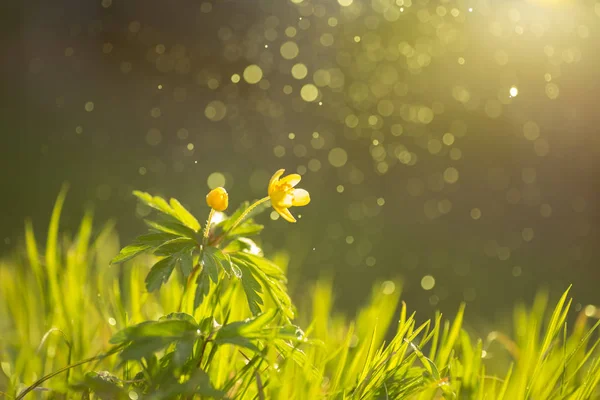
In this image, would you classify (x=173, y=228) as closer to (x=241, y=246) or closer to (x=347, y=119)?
(x=241, y=246)

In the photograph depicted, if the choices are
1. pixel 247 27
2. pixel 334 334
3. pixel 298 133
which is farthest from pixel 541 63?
pixel 334 334

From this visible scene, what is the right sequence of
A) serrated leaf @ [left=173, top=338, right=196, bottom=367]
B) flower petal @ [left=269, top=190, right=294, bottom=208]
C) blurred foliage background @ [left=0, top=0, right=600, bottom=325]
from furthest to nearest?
1. blurred foliage background @ [left=0, top=0, right=600, bottom=325]
2. flower petal @ [left=269, top=190, right=294, bottom=208]
3. serrated leaf @ [left=173, top=338, right=196, bottom=367]

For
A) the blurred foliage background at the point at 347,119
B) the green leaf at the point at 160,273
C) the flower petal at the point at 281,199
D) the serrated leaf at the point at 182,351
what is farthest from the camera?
the blurred foliage background at the point at 347,119

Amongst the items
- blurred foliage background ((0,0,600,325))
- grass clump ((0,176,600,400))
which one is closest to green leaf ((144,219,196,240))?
grass clump ((0,176,600,400))

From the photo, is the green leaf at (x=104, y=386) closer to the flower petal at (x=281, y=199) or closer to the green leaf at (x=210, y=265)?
the green leaf at (x=210, y=265)

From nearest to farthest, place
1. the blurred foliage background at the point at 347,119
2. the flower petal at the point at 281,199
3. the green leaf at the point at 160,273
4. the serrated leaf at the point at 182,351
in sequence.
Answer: the serrated leaf at the point at 182,351 → the green leaf at the point at 160,273 → the flower petal at the point at 281,199 → the blurred foliage background at the point at 347,119

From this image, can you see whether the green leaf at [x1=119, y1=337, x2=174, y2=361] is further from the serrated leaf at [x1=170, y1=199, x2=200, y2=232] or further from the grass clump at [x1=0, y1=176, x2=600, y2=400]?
the serrated leaf at [x1=170, y1=199, x2=200, y2=232]

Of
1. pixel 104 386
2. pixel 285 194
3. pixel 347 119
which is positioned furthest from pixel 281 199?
Answer: pixel 347 119

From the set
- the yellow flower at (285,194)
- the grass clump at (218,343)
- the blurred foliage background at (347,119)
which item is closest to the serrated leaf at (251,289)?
the grass clump at (218,343)
